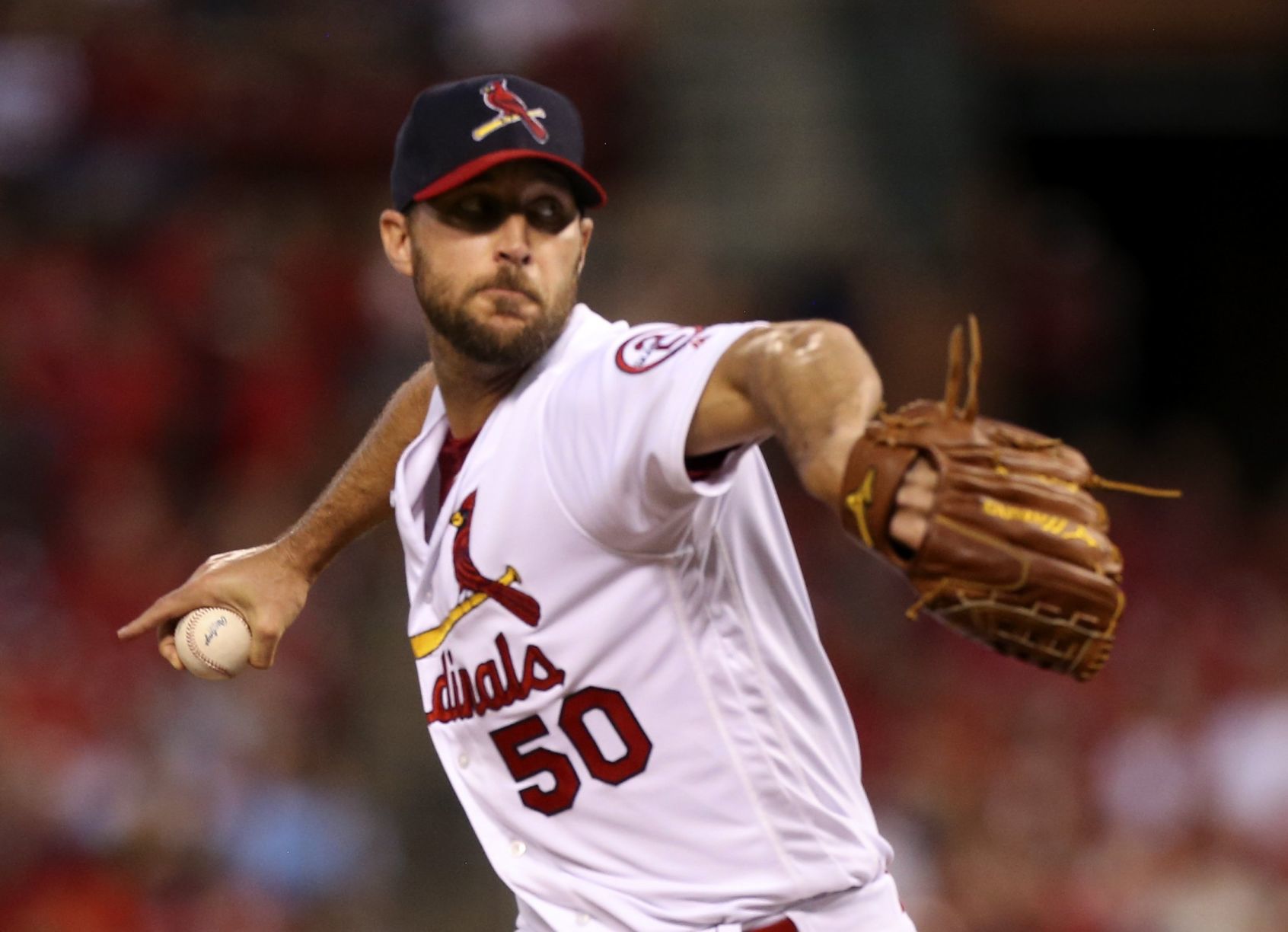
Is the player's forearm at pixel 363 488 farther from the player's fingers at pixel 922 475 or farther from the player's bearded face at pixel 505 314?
the player's fingers at pixel 922 475

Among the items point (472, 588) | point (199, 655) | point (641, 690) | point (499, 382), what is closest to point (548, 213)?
point (499, 382)

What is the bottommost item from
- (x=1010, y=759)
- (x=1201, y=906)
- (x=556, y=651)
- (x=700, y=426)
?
(x=1201, y=906)

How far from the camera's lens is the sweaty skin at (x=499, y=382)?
67.4 inches

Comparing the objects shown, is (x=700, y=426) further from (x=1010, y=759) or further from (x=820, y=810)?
(x=1010, y=759)

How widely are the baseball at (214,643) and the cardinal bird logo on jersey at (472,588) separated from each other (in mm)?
466

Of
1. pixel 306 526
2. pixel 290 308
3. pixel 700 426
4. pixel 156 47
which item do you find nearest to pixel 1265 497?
pixel 290 308

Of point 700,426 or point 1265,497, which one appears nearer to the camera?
point 700,426

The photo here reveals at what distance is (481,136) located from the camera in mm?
2402

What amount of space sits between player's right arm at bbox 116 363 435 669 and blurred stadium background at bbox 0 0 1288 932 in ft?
9.37

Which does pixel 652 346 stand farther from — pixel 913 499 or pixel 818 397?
pixel 913 499

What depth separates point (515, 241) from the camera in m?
2.42

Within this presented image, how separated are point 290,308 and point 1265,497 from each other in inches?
214

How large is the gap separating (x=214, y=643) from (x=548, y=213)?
914 mm

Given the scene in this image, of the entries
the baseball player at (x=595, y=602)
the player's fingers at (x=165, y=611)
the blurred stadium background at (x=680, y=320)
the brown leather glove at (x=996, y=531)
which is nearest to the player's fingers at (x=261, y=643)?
the player's fingers at (x=165, y=611)
